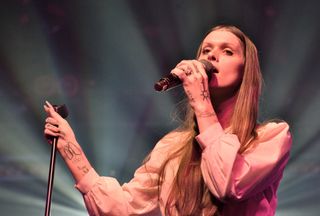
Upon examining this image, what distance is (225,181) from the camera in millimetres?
1499

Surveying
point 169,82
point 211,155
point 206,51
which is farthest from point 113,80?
point 211,155

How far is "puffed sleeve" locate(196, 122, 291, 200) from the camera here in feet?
4.95

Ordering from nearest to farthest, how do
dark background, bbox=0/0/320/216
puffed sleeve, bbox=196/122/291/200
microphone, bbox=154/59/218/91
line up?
puffed sleeve, bbox=196/122/291/200 < microphone, bbox=154/59/218/91 < dark background, bbox=0/0/320/216

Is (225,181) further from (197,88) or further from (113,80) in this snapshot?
(113,80)

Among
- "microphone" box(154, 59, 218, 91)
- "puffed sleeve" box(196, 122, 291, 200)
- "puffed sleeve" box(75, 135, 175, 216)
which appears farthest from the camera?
"puffed sleeve" box(75, 135, 175, 216)

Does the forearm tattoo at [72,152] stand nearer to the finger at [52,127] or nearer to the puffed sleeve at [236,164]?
the finger at [52,127]

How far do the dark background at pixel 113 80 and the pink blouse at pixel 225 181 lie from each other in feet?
5.00

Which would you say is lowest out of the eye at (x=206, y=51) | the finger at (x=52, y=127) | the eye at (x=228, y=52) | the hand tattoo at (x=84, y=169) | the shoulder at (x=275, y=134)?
the shoulder at (x=275, y=134)

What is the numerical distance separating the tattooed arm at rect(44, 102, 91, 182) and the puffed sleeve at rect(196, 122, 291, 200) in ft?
1.30

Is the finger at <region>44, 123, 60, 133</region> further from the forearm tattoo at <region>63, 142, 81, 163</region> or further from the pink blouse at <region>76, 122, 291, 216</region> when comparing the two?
the pink blouse at <region>76, 122, 291, 216</region>

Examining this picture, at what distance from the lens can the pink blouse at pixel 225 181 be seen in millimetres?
1518

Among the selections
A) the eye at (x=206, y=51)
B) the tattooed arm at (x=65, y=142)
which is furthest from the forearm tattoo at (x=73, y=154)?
the eye at (x=206, y=51)

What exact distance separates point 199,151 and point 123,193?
0.27 m

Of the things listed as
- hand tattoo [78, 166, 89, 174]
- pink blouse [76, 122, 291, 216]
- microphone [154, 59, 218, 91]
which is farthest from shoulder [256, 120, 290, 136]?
hand tattoo [78, 166, 89, 174]
